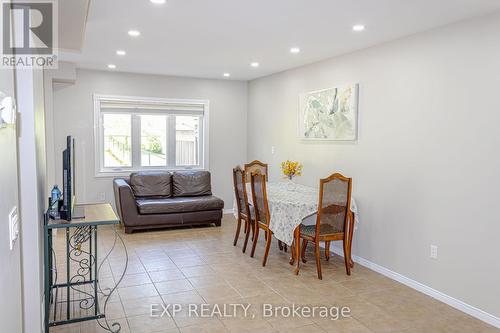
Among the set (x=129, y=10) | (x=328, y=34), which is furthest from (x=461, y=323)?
(x=129, y=10)

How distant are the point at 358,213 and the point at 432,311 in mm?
1493

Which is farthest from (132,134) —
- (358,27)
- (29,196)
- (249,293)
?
(29,196)

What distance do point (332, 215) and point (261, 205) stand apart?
2.84 feet

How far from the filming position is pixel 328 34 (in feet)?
13.5

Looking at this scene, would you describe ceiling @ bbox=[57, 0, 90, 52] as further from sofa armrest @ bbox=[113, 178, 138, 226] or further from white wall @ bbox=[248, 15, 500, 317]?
white wall @ bbox=[248, 15, 500, 317]

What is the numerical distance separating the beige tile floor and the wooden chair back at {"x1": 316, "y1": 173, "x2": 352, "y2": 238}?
0.54 meters

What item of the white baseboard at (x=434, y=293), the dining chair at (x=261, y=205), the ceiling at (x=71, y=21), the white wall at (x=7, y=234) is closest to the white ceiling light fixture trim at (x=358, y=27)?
the dining chair at (x=261, y=205)

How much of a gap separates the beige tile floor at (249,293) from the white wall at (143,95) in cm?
154

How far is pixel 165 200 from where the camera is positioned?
6.52m

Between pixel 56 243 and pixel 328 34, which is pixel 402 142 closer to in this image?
pixel 328 34

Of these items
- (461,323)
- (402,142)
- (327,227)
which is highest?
(402,142)

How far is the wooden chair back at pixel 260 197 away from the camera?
4570mm

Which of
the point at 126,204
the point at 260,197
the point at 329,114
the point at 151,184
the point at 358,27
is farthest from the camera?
the point at 151,184

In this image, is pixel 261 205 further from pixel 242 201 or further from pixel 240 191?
pixel 242 201
